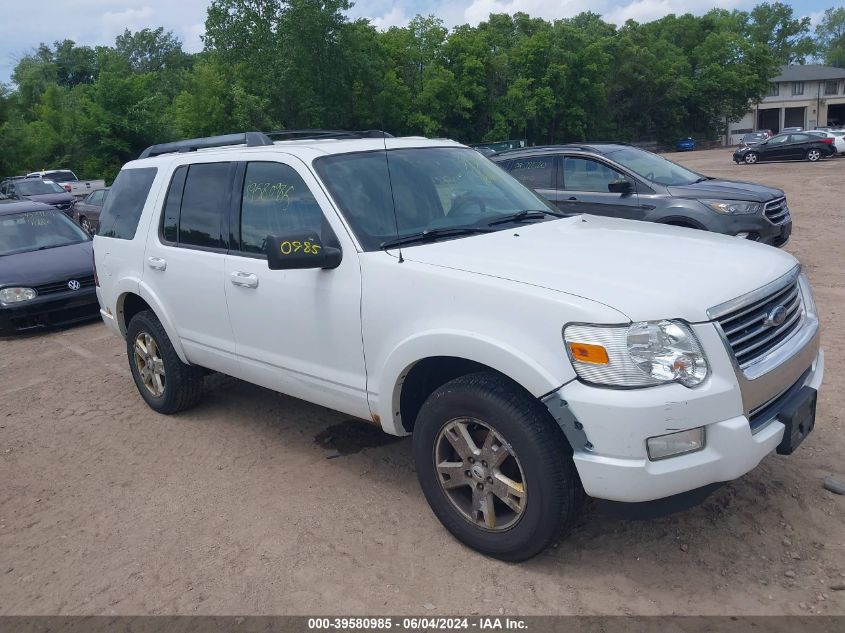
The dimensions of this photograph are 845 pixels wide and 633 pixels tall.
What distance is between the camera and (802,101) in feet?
262

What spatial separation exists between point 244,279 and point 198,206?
89 cm

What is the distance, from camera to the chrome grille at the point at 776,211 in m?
8.96

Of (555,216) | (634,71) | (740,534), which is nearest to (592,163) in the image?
(555,216)

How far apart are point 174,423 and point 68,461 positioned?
31.2 inches

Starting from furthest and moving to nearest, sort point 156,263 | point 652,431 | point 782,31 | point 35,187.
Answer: point 782,31, point 35,187, point 156,263, point 652,431

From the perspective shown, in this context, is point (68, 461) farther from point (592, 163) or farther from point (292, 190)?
point (592, 163)

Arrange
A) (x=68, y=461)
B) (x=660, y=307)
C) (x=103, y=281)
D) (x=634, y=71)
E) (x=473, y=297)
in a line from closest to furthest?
(x=660, y=307) < (x=473, y=297) < (x=68, y=461) < (x=103, y=281) < (x=634, y=71)

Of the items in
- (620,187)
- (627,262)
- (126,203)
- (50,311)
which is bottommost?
(50,311)

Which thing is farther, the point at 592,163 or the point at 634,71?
the point at 634,71

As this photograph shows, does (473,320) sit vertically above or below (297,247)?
below

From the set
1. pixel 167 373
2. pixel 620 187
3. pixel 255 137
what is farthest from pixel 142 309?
pixel 620 187

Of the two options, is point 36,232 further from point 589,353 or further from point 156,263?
point 589,353

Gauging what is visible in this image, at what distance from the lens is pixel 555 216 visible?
4508mm

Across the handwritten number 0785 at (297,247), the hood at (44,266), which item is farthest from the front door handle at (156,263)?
the hood at (44,266)
